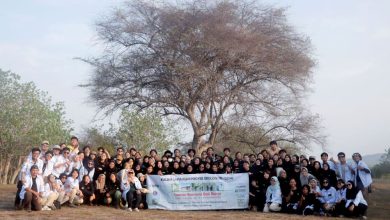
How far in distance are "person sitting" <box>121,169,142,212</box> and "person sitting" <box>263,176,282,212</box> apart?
11.8 feet

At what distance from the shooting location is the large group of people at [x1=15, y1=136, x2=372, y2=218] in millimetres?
13812

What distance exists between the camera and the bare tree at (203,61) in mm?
22594

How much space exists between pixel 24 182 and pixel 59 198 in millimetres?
1260

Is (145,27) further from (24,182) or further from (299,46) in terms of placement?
(24,182)

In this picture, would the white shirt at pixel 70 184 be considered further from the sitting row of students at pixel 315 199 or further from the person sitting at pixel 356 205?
the person sitting at pixel 356 205

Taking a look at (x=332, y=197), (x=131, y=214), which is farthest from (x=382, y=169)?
(x=131, y=214)

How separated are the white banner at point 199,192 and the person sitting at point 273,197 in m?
0.71

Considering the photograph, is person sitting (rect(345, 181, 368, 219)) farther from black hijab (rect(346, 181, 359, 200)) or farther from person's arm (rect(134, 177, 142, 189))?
person's arm (rect(134, 177, 142, 189))

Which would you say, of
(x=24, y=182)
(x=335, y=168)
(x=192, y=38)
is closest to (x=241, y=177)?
(x=335, y=168)

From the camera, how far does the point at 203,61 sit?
2309 centimetres

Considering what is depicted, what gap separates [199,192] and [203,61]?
30.2ft

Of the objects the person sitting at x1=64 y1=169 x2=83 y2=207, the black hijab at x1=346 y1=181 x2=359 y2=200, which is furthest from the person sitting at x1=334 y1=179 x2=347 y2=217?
the person sitting at x1=64 y1=169 x2=83 y2=207

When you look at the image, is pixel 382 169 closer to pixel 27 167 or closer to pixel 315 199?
pixel 315 199

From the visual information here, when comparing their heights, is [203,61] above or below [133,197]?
above
